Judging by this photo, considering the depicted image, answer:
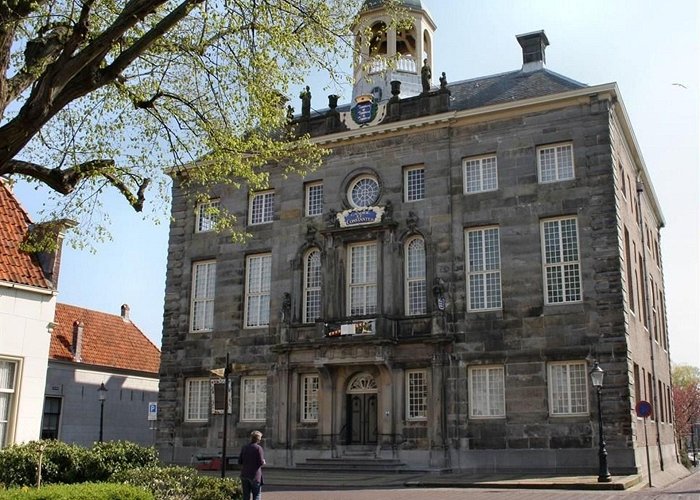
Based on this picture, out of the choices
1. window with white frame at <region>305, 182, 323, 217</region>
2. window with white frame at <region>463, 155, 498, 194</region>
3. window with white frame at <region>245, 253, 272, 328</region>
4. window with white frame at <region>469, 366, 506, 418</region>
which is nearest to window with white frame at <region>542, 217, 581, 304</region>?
window with white frame at <region>463, 155, 498, 194</region>

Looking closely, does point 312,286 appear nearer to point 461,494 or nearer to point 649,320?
point 461,494

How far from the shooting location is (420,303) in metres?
29.7

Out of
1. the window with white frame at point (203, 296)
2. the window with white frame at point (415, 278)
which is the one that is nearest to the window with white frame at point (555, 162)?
the window with white frame at point (415, 278)

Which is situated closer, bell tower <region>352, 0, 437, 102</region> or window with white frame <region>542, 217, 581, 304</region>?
window with white frame <region>542, 217, 581, 304</region>

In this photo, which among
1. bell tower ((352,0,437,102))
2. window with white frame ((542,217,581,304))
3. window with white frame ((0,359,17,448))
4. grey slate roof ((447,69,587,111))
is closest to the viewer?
window with white frame ((0,359,17,448))

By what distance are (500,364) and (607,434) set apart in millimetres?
4353

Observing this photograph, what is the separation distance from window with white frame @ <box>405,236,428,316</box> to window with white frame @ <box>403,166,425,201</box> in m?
1.85

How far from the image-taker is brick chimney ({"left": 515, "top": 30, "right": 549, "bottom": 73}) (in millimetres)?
33250

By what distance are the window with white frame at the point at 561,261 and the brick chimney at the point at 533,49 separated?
8.76 meters

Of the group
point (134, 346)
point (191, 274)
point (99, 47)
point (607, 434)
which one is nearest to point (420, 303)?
point (607, 434)

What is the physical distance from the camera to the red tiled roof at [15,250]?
19438 millimetres

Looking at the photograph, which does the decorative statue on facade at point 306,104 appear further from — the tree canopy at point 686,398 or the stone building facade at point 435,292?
the tree canopy at point 686,398

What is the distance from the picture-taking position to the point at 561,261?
90.3ft

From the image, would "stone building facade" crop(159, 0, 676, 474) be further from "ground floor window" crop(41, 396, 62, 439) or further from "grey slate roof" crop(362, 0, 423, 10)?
"ground floor window" crop(41, 396, 62, 439)
